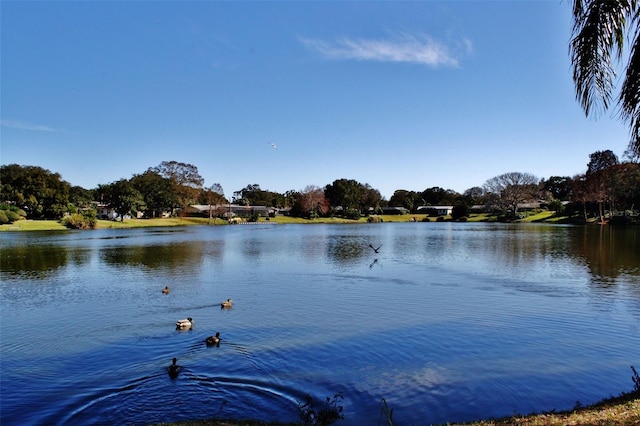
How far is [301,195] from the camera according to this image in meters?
167

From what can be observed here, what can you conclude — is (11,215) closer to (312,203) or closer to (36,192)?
(36,192)

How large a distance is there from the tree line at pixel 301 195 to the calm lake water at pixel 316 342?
241 ft

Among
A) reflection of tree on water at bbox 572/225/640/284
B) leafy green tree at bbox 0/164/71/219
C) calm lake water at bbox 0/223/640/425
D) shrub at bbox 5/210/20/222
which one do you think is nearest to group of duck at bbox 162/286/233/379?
calm lake water at bbox 0/223/640/425

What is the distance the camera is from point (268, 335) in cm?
1756

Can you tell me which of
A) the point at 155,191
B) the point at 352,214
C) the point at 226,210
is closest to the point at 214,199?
the point at 226,210

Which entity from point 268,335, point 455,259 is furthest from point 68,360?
point 455,259

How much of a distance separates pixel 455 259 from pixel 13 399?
37.1 meters

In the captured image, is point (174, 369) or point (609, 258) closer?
point (174, 369)

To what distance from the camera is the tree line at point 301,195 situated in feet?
321

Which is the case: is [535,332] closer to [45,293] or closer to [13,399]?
[13,399]

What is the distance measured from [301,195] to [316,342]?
151178 millimetres

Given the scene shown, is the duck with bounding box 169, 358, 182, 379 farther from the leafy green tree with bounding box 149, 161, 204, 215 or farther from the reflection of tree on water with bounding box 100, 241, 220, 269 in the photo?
the leafy green tree with bounding box 149, 161, 204, 215

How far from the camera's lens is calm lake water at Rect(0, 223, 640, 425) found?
37.2ft

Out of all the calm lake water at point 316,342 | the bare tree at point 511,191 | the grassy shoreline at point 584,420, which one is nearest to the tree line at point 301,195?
the bare tree at point 511,191
